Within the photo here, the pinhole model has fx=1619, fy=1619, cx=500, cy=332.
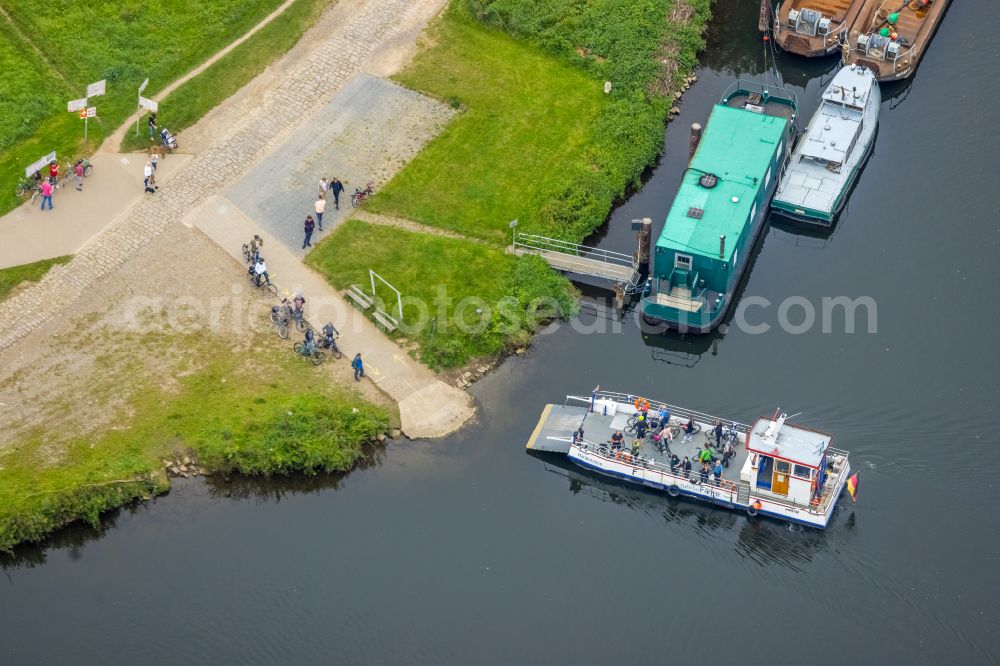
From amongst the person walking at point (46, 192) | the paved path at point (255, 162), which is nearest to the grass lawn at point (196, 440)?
the paved path at point (255, 162)

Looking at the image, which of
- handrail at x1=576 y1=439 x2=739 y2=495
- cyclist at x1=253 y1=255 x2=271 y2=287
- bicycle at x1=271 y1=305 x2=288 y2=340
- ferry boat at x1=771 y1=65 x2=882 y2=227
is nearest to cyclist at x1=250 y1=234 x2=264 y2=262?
cyclist at x1=253 y1=255 x2=271 y2=287

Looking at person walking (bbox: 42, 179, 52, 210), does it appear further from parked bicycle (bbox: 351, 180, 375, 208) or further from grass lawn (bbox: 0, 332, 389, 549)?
parked bicycle (bbox: 351, 180, 375, 208)

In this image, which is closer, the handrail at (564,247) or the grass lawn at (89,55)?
the handrail at (564,247)

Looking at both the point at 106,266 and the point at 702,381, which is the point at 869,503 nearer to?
the point at 702,381

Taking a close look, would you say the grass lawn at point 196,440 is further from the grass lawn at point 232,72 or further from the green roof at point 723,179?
the green roof at point 723,179

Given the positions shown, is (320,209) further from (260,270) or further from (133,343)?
(133,343)

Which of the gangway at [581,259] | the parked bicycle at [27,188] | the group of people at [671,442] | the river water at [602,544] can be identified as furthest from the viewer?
the parked bicycle at [27,188]

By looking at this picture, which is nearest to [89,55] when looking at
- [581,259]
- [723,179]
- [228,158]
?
[228,158]
